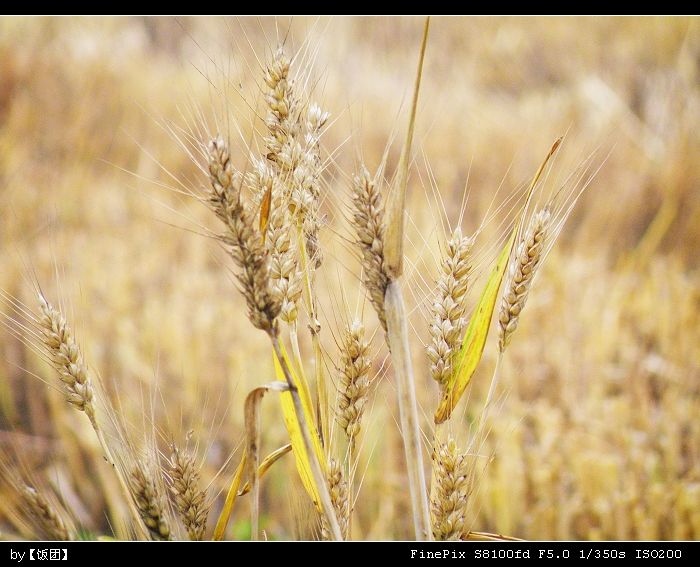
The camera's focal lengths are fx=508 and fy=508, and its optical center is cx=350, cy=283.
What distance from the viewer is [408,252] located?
1.40 m

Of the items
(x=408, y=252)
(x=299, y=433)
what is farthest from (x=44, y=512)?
(x=408, y=252)

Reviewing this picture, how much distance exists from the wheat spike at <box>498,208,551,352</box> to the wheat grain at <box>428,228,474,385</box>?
0.05 metres

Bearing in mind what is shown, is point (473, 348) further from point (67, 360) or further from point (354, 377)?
point (67, 360)

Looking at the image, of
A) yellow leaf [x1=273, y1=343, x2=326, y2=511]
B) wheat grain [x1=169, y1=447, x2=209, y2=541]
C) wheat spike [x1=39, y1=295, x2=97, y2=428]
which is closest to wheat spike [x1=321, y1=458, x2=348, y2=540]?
yellow leaf [x1=273, y1=343, x2=326, y2=511]

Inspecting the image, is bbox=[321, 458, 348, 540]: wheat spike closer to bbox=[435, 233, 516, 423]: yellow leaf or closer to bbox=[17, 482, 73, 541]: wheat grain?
bbox=[435, 233, 516, 423]: yellow leaf

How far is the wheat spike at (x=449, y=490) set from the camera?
0.48 metres

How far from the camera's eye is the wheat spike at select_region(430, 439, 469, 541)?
1.56ft

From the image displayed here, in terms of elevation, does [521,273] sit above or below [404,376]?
above

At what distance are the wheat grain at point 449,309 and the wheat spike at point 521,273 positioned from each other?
0.05m

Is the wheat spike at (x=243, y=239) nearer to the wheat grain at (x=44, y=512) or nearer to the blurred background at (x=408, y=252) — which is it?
the blurred background at (x=408, y=252)
